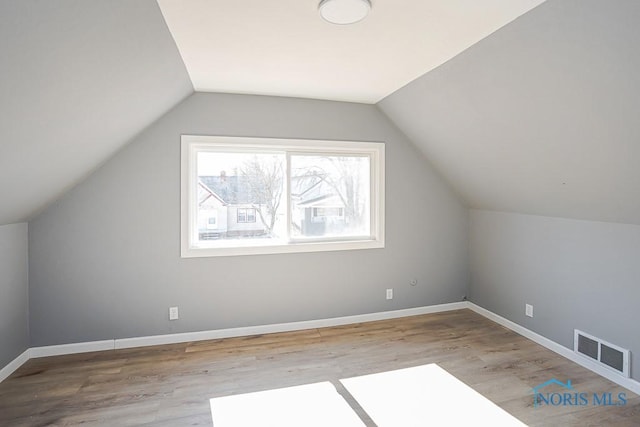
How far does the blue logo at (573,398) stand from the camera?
2.26m

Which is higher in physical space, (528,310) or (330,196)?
(330,196)

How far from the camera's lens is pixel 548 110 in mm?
2197

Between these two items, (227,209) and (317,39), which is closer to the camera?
(317,39)

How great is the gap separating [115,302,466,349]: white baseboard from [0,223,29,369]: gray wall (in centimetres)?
71

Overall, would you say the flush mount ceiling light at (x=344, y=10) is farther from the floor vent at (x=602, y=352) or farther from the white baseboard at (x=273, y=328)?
the floor vent at (x=602, y=352)

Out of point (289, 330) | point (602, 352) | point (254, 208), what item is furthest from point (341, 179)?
point (602, 352)

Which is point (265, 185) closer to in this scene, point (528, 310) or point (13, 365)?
point (13, 365)

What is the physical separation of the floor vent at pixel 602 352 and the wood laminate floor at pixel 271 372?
0.41ft

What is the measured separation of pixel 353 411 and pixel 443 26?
2448mm

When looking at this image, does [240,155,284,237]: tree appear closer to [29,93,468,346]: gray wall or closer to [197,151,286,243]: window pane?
[197,151,286,243]: window pane

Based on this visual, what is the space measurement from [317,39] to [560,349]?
320 centimetres

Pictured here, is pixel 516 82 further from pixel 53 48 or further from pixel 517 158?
pixel 53 48

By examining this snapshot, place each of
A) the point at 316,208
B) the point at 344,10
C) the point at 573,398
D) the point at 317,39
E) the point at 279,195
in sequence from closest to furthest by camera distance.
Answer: the point at 344,10 → the point at 317,39 → the point at 573,398 → the point at 279,195 → the point at 316,208

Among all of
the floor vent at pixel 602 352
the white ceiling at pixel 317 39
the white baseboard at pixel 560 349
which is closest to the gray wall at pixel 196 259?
the white ceiling at pixel 317 39
